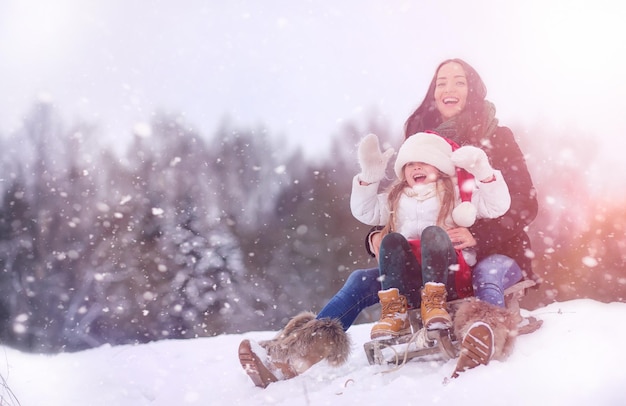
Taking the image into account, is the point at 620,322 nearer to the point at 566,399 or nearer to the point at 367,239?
the point at 566,399

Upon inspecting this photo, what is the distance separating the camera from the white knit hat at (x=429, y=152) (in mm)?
1978

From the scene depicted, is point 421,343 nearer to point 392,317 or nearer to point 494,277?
point 392,317

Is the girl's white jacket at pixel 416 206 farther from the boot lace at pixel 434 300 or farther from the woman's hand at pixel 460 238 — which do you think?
the boot lace at pixel 434 300

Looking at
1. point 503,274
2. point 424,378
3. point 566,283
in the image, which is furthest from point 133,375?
point 566,283

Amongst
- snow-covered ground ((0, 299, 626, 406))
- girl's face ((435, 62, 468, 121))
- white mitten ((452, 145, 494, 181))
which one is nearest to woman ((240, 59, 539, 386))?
girl's face ((435, 62, 468, 121))

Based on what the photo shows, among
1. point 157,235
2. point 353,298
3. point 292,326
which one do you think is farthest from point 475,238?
point 157,235

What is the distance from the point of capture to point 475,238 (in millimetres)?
1957

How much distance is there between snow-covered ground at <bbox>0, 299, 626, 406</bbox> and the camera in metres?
1.40

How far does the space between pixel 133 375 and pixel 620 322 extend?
6.66 ft

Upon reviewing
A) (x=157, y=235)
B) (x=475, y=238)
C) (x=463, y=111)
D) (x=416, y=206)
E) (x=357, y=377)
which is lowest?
(x=157, y=235)

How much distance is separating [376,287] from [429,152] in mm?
566

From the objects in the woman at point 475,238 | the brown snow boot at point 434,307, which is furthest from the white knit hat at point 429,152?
the brown snow boot at point 434,307

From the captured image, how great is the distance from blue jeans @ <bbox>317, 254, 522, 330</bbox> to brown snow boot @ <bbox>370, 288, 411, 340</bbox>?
0.65ft

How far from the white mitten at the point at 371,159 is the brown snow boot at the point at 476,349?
0.72 meters
